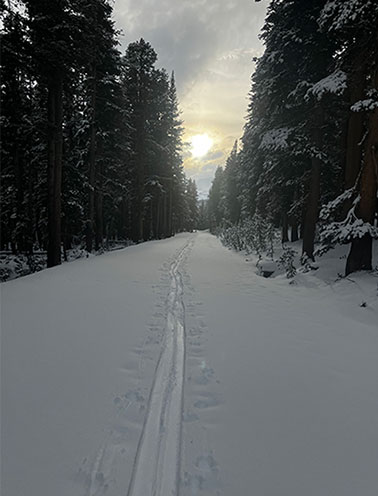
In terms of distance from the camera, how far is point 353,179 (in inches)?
352

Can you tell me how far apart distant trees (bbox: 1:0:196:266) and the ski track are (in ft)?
28.9

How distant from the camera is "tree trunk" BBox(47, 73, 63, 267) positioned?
10.2 meters

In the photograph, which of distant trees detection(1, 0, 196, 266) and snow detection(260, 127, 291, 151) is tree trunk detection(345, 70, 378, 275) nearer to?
snow detection(260, 127, 291, 151)

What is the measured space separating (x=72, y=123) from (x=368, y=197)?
16.3m

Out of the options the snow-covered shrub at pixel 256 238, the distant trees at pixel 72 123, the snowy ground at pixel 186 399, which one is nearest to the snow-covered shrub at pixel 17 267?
the distant trees at pixel 72 123

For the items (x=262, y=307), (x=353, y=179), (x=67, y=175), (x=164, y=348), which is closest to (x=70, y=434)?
(x=164, y=348)

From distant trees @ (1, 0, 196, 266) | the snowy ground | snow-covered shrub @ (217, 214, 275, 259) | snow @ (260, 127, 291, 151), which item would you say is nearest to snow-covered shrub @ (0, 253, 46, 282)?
distant trees @ (1, 0, 196, 266)

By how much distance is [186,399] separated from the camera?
274 cm

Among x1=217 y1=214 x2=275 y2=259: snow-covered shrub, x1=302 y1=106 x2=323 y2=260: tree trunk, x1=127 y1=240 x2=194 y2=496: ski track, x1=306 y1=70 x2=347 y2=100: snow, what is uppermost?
x1=306 y1=70 x2=347 y2=100: snow

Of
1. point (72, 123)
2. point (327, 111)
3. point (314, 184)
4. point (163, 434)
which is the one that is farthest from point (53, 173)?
point (327, 111)

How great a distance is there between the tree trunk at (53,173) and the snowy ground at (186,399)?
187 inches

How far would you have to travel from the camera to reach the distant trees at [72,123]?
9.38m

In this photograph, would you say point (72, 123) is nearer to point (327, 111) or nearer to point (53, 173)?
point (53, 173)

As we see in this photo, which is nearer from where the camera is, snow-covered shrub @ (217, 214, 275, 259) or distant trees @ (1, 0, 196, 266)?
distant trees @ (1, 0, 196, 266)
